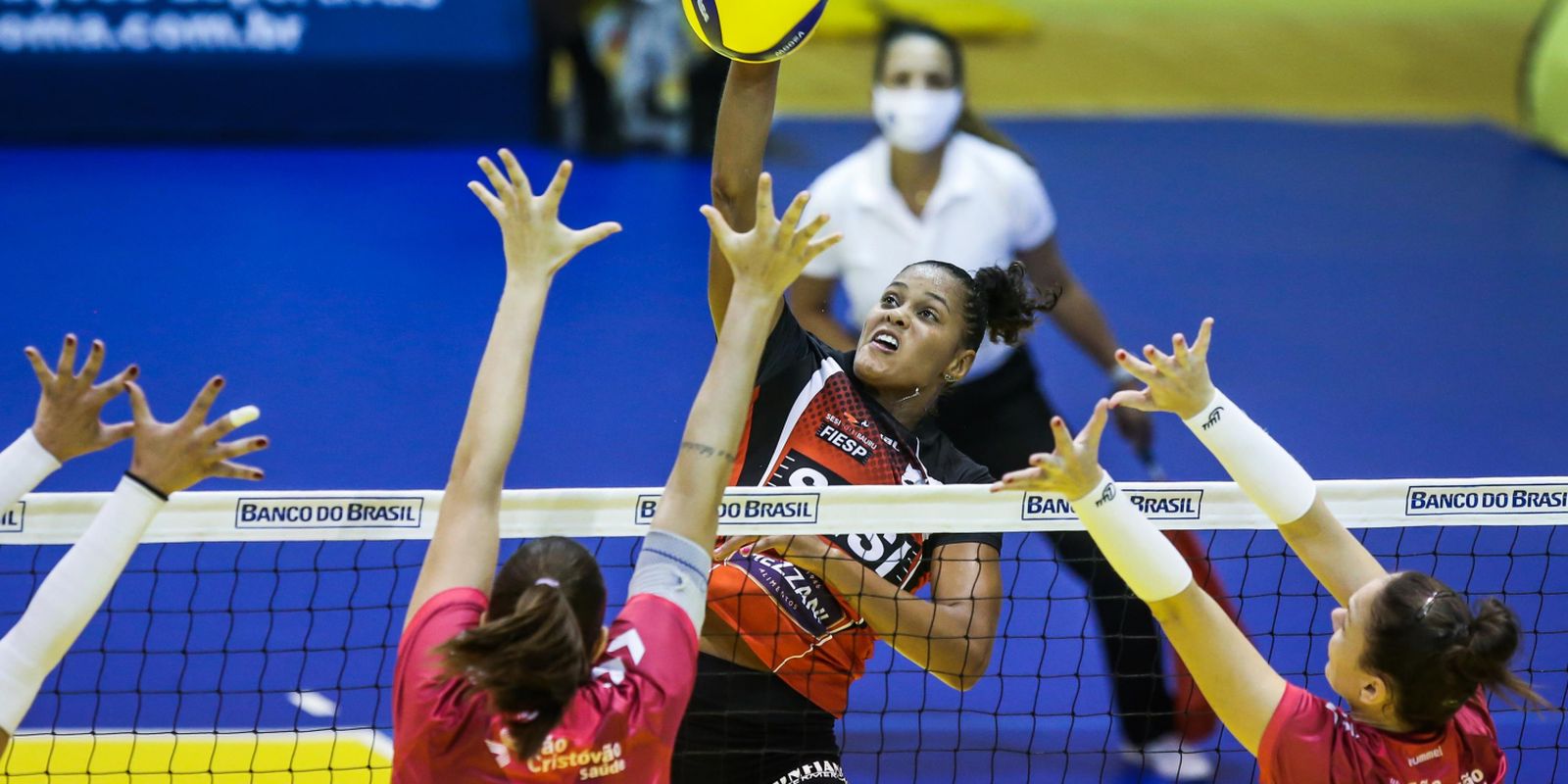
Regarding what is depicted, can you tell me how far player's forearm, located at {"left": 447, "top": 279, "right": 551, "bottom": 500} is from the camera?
302cm

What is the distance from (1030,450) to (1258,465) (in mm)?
2477

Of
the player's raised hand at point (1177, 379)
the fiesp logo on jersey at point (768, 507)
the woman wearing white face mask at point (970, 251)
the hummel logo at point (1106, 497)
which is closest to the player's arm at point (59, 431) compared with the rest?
the fiesp logo on jersey at point (768, 507)

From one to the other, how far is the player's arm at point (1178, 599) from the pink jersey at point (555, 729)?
0.77 meters

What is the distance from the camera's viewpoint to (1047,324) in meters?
10.6

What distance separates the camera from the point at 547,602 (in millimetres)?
2684

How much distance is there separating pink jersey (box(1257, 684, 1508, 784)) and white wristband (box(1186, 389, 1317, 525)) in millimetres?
452

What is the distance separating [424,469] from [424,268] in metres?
3.27

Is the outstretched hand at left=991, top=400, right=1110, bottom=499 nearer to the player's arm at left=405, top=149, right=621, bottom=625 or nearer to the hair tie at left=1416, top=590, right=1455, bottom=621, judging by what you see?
the hair tie at left=1416, top=590, right=1455, bottom=621

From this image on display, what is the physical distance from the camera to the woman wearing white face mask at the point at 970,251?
5824 mm

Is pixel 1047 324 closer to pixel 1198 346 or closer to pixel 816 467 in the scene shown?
pixel 816 467

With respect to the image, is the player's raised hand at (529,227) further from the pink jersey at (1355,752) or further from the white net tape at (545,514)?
the pink jersey at (1355,752)

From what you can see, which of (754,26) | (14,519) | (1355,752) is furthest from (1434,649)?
(14,519)

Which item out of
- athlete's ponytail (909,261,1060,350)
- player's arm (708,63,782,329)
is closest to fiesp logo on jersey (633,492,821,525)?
player's arm (708,63,782,329)

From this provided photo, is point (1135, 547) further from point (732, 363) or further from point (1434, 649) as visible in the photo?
point (732, 363)
